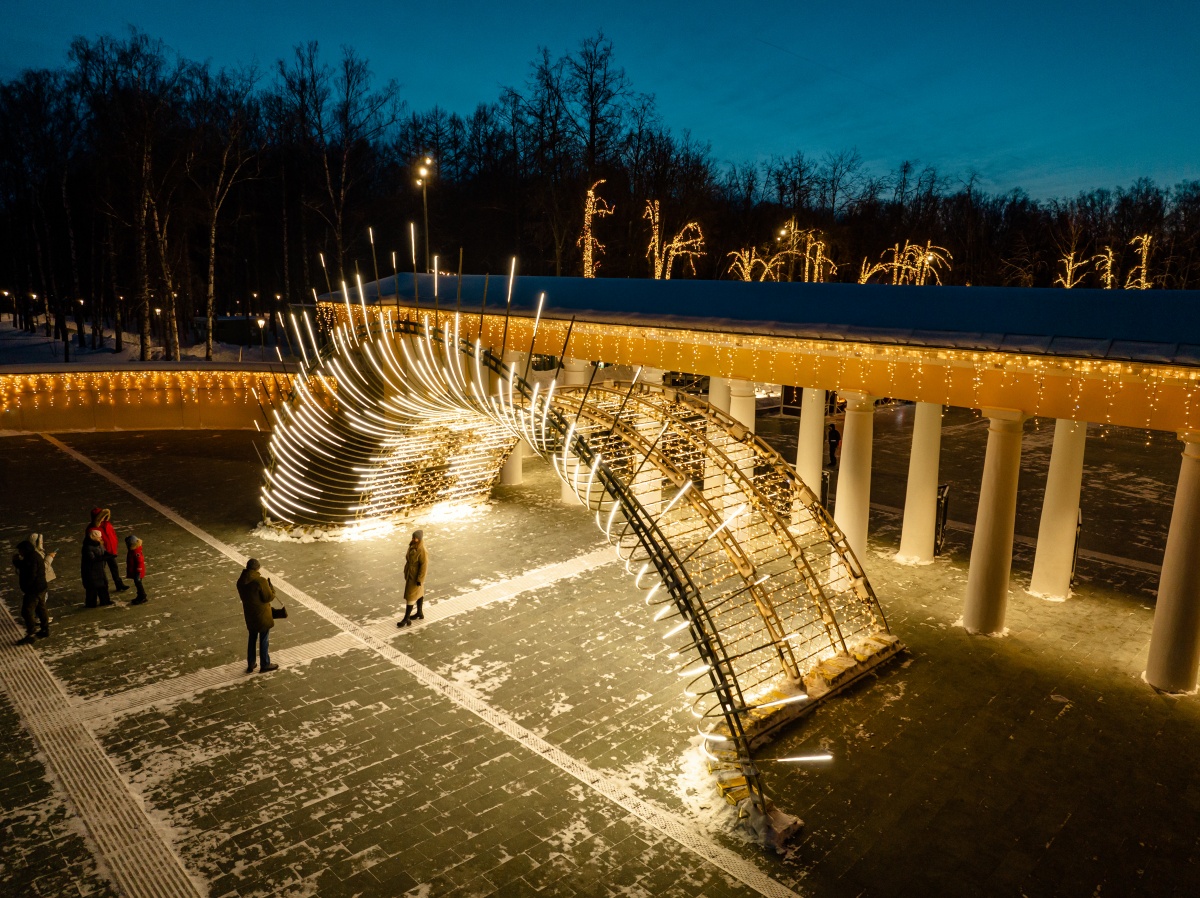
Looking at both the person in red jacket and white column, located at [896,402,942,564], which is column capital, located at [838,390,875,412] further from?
the person in red jacket

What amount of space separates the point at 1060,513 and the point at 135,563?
14.3 m

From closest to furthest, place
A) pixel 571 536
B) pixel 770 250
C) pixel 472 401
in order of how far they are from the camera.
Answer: pixel 472 401
pixel 571 536
pixel 770 250

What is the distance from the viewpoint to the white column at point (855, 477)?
40.5 feet

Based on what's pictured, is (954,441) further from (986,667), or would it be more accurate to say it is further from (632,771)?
(632,771)

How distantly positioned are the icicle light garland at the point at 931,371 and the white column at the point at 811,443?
2.13m

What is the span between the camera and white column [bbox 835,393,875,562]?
1234 cm

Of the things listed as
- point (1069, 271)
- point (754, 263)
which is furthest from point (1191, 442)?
point (754, 263)

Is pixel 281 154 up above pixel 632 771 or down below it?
above

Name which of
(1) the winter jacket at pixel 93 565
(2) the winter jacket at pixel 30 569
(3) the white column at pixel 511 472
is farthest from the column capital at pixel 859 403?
(2) the winter jacket at pixel 30 569

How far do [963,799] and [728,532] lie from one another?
3.50 meters

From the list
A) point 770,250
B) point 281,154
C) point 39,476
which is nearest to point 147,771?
point 39,476

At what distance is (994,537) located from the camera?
420 inches

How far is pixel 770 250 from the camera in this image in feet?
136

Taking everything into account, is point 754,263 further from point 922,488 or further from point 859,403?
point 859,403
